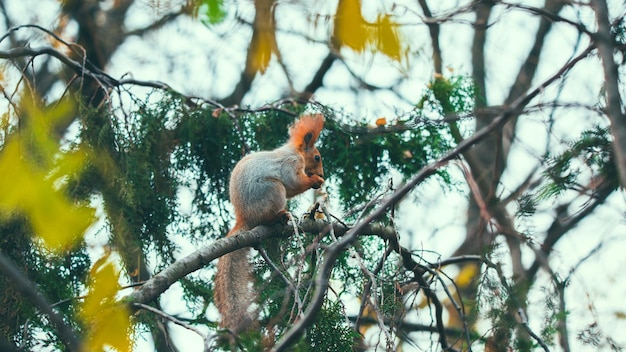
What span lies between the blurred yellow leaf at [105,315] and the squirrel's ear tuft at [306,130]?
2897mm

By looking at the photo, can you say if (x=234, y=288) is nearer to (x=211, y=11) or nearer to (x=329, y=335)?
(x=329, y=335)

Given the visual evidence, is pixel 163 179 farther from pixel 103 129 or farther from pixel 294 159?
pixel 294 159

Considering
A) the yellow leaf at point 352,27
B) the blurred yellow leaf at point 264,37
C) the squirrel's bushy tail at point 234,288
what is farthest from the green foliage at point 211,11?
the squirrel's bushy tail at point 234,288

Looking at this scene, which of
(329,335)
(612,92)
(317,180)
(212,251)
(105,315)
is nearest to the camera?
(105,315)

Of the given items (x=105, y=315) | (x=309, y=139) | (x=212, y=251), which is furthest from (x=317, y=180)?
(x=105, y=315)

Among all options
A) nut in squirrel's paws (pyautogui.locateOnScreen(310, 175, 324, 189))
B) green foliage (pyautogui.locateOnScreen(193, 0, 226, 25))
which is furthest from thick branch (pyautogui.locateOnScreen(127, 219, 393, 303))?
green foliage (pyautogui.locateOnScreen(193, 0, 226, 25))

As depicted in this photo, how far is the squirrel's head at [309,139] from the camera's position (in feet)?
13.2

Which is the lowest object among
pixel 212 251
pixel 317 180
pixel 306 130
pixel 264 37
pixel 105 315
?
pixel 105 315

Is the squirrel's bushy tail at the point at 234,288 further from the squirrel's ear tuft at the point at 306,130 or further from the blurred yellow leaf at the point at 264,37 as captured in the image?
the blurred yellow leaf at the point at 264,37

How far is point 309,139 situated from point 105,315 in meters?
3.07

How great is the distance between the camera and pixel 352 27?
45.8 inches

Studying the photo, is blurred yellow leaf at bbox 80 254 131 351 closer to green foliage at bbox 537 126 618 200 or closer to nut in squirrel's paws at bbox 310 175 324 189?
green foliage at bbox 537 126 618 200

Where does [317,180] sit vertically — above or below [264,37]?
above

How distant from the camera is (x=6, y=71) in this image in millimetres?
3191
